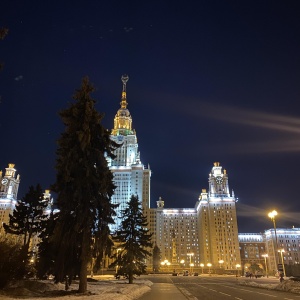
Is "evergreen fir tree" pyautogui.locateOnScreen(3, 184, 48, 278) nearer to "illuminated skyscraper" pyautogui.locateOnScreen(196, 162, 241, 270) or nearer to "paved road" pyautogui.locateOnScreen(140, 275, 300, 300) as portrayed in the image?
"paved road" pyautogui.locateOnScreen(140, 275, 300, 300)

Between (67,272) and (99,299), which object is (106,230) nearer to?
(67,272)

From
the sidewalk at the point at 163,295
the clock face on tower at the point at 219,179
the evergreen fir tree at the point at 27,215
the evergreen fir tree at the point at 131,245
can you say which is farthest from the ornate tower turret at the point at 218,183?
the sidewalk at the point at 163,295

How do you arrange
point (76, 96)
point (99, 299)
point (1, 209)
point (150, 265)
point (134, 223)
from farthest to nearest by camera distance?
point (1, 209)
point (150, 265)
point (134, 223)
point (76, 96)
point (99, 299)

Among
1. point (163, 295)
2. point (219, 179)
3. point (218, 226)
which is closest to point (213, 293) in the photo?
point (163, 295)

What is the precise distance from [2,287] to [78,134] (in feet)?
39.6

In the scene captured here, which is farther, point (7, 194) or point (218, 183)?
point (218, 183)

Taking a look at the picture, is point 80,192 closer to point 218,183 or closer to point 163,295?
point 163,295

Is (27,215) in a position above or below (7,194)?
below

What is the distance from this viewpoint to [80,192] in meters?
24.3

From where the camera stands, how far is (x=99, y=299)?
18.1 meters

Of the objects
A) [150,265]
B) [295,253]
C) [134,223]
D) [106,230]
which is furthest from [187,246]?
[106,230]

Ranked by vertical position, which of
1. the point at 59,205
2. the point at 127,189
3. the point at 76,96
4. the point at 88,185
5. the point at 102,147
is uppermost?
the point at 127,189

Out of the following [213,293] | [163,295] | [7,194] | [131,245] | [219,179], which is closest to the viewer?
[163,295]

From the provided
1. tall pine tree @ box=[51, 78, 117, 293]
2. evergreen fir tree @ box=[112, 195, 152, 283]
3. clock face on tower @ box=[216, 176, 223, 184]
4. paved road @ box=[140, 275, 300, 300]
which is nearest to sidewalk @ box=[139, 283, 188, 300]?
paved road @ box=[140, 275, 300, 300]
